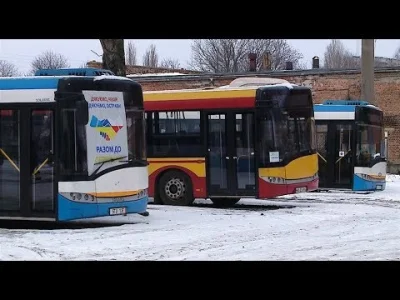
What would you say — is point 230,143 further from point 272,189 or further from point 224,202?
point 224,202

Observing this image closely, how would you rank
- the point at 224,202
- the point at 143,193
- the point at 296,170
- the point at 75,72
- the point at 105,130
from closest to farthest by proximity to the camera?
1. the point at 105,130
2. the point at 75,72
3. the point at 143,193
4. the point at 296,170
5. the point at 224,202

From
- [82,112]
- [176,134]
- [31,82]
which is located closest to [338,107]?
[176,134]

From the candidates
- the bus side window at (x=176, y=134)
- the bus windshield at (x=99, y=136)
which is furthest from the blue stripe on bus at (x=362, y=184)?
the bus windshield at (x=99, y=136)

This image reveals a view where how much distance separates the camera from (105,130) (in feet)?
42.8

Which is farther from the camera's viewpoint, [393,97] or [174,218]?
[393,97]

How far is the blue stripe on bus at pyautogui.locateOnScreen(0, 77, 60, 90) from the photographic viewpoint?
504 inches

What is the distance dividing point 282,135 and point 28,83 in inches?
252

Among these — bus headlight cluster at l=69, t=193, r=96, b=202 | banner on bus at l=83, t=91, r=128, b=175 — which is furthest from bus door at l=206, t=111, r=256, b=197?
bus headlight cluster at l=69, t=193, r=96, b=202

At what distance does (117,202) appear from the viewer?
1316cm

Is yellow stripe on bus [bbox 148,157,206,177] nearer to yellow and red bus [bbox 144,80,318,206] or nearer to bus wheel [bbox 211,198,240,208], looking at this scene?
yellow and red bus [bbox 144,80,318,206]

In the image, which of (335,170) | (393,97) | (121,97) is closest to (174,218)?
(121,97)

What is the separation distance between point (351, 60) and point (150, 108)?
68.2 m

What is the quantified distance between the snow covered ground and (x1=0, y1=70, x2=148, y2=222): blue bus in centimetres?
49
